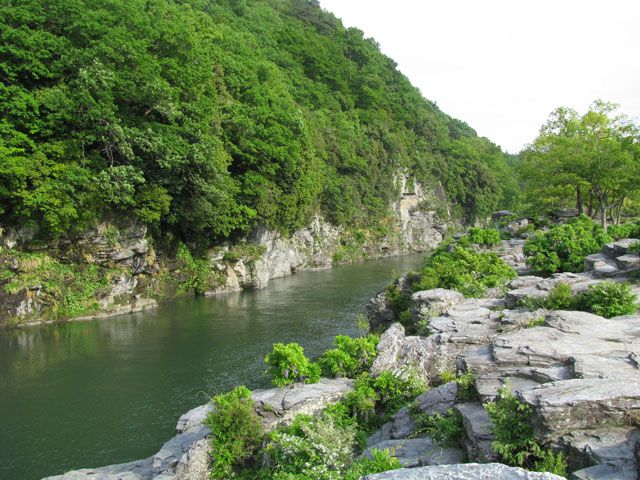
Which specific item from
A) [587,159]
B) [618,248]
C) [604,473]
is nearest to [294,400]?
[604,473]

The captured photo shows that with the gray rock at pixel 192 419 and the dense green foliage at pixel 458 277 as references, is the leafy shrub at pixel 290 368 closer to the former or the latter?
the gray rock at pixel 192 419

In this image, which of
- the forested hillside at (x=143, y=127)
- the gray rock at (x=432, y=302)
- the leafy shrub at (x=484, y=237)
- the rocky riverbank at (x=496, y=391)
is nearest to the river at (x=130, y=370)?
the rocky riverbank at (x=496, y=391)

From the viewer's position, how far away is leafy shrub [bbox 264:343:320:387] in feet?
37.6

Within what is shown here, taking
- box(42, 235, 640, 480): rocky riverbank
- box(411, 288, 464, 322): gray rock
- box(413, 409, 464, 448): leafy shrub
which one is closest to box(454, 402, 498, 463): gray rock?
box(42, 235, 640, 480): rocky riverbank


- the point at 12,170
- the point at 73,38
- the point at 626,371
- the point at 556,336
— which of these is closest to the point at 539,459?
the point at 626,371

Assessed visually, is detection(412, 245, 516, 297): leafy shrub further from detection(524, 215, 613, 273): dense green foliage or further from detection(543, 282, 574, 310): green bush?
detection(543, 282, 574, 310): green bush

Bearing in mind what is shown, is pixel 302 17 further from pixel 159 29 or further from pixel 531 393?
pixel 531 393

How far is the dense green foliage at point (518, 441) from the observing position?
5719mm

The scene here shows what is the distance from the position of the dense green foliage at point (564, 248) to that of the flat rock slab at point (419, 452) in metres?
14.3

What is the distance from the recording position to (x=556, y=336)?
998 centimetres

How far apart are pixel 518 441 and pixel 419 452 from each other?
2.18 metres

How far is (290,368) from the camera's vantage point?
457 inches

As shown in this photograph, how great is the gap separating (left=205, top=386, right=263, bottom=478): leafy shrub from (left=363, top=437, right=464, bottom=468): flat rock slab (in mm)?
2568

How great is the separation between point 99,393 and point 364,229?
166 ft
